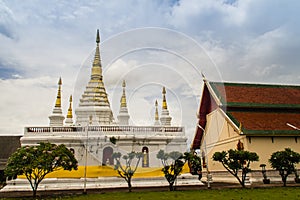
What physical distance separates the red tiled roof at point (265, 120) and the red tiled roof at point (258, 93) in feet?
4.08

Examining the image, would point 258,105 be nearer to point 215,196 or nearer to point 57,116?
point 215,196

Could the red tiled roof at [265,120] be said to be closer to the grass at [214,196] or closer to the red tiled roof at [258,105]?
the red tiled roof at [258,105]

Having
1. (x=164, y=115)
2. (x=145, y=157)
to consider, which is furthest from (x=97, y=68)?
(x=145, y=157)

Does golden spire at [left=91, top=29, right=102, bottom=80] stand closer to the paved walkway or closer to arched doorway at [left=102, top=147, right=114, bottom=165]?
arched doorway at [left=102, top=147, right=114, bottom=165]

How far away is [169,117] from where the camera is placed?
3350 cm

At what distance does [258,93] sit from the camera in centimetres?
2609

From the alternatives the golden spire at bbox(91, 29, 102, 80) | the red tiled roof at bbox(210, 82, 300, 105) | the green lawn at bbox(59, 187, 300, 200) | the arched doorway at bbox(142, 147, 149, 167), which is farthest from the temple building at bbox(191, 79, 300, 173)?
the golden spire at bbox(91, 29, 102, 80)

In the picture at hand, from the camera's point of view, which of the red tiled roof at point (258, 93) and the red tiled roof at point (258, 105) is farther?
the red tiled roof at point (258, 93)

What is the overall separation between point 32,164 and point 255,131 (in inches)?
579

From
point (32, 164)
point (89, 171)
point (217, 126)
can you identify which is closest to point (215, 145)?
point (217, 126)

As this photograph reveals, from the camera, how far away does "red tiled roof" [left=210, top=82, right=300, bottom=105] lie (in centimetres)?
2482

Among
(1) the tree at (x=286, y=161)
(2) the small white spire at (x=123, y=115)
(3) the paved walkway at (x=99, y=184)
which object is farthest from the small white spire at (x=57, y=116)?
(1) the tree at (x=286, y=161)

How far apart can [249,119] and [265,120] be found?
1.26 m

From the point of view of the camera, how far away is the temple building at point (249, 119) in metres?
21.1
